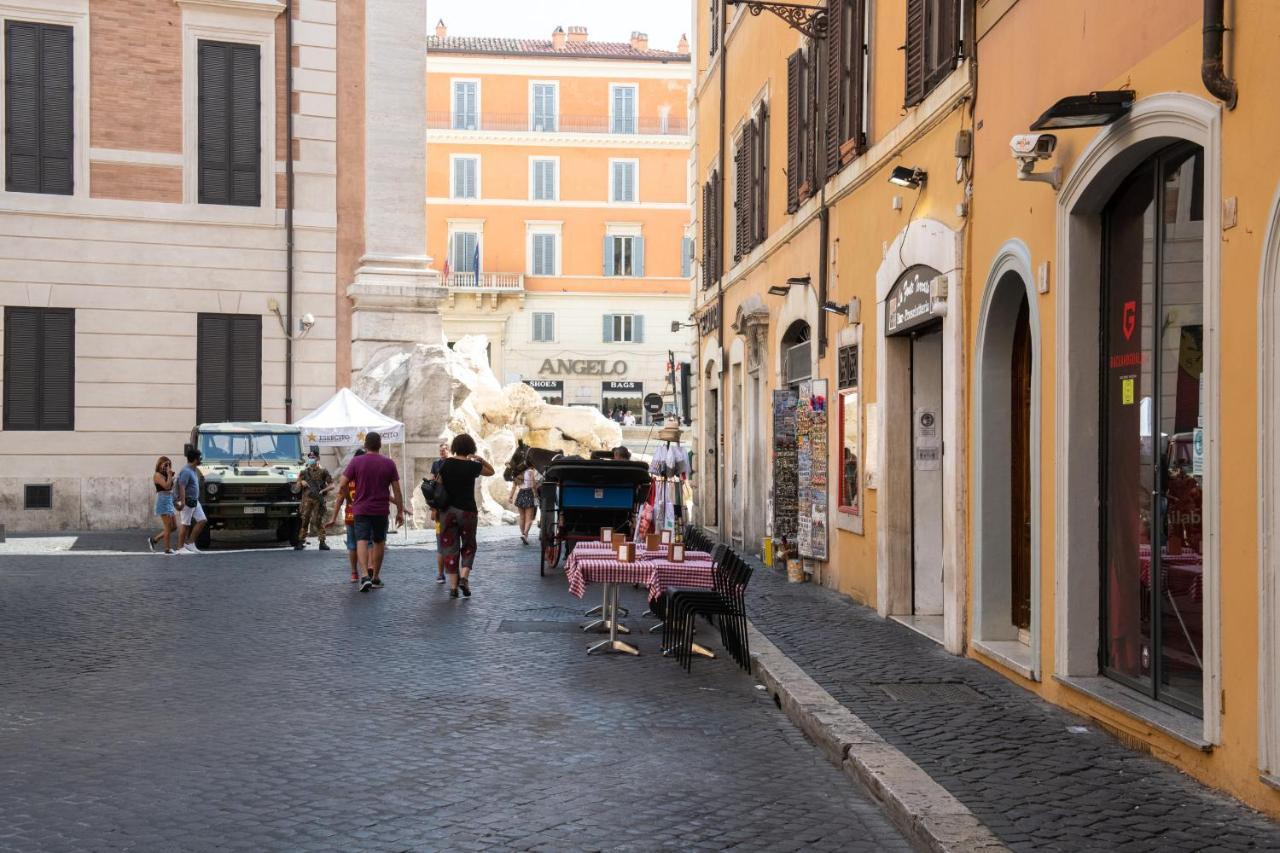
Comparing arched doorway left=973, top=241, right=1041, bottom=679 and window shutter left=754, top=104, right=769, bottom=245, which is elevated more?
window shutter left=754, top=104, right=769, bottom=245

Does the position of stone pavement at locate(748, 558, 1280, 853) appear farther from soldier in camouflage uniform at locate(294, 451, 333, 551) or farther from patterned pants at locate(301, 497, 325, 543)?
soldier in camouflage uniform at locate(294, 451, 333, 551)

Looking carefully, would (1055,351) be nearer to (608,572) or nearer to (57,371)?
(608,572)

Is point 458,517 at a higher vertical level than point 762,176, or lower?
lower

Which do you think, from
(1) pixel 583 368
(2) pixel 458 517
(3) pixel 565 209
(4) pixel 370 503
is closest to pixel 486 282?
(3) pixel 565 209

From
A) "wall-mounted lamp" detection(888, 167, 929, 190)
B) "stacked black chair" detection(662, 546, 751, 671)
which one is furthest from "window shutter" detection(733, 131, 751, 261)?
"stacked black chair" detection(662, 546, 751, 671)

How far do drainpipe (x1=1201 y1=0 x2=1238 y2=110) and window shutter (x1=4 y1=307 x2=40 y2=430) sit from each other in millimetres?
22785

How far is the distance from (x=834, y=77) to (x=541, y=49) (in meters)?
45.4

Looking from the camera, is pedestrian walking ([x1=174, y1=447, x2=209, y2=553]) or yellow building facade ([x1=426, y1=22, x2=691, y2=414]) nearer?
pedestrian walking ([x1=174, y1=447, x2=209, y2=553])

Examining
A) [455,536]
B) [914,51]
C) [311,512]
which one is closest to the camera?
[914,51]

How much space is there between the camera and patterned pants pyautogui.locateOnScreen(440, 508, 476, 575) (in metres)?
15.4

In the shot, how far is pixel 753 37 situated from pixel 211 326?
11396 mm

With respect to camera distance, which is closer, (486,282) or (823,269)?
(823,269)

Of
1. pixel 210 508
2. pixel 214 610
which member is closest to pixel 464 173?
pixel 210 508

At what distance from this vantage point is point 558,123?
5719 cm
